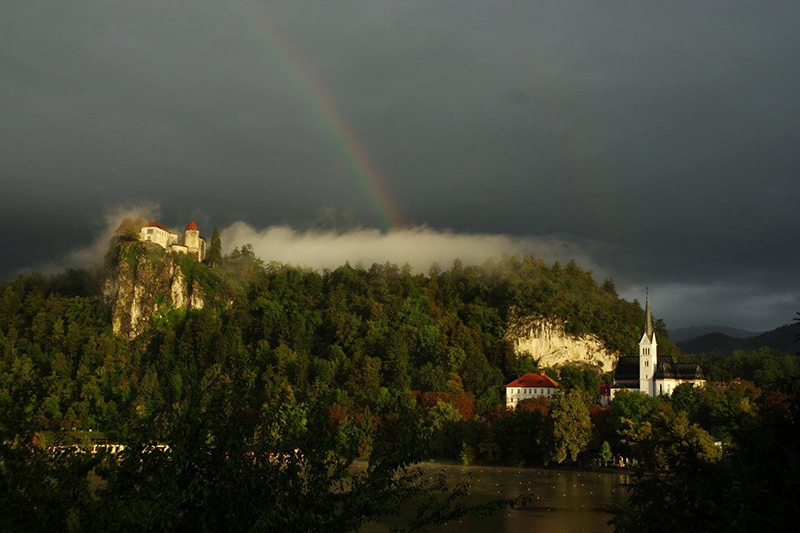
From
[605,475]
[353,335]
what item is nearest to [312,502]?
[605,475]


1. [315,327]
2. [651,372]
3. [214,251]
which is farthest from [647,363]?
[214,251]

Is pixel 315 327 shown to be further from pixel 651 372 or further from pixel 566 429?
pixel 566 429

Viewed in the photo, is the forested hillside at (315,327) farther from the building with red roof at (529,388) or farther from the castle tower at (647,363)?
the castle tower at (647,363)

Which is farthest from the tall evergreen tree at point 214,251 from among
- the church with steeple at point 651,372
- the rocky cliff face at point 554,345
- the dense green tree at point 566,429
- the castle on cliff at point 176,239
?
the dense green tree at point 566,429

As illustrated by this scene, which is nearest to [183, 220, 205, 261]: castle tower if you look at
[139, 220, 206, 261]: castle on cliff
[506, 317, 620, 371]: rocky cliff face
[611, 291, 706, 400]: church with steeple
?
[139, 220, 206, 261]: castle on cliff

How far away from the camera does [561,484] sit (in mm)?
67125

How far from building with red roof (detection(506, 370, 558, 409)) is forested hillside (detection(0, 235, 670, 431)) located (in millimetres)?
2301

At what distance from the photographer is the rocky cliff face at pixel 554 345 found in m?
130

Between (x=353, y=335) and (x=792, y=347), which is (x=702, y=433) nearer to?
(x=353, y=335)

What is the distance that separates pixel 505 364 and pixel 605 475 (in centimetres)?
5347

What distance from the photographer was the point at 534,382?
11269 cm

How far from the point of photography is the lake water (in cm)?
4681

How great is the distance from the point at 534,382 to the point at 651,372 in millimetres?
15331

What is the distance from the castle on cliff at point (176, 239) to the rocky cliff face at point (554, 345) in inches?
2235
